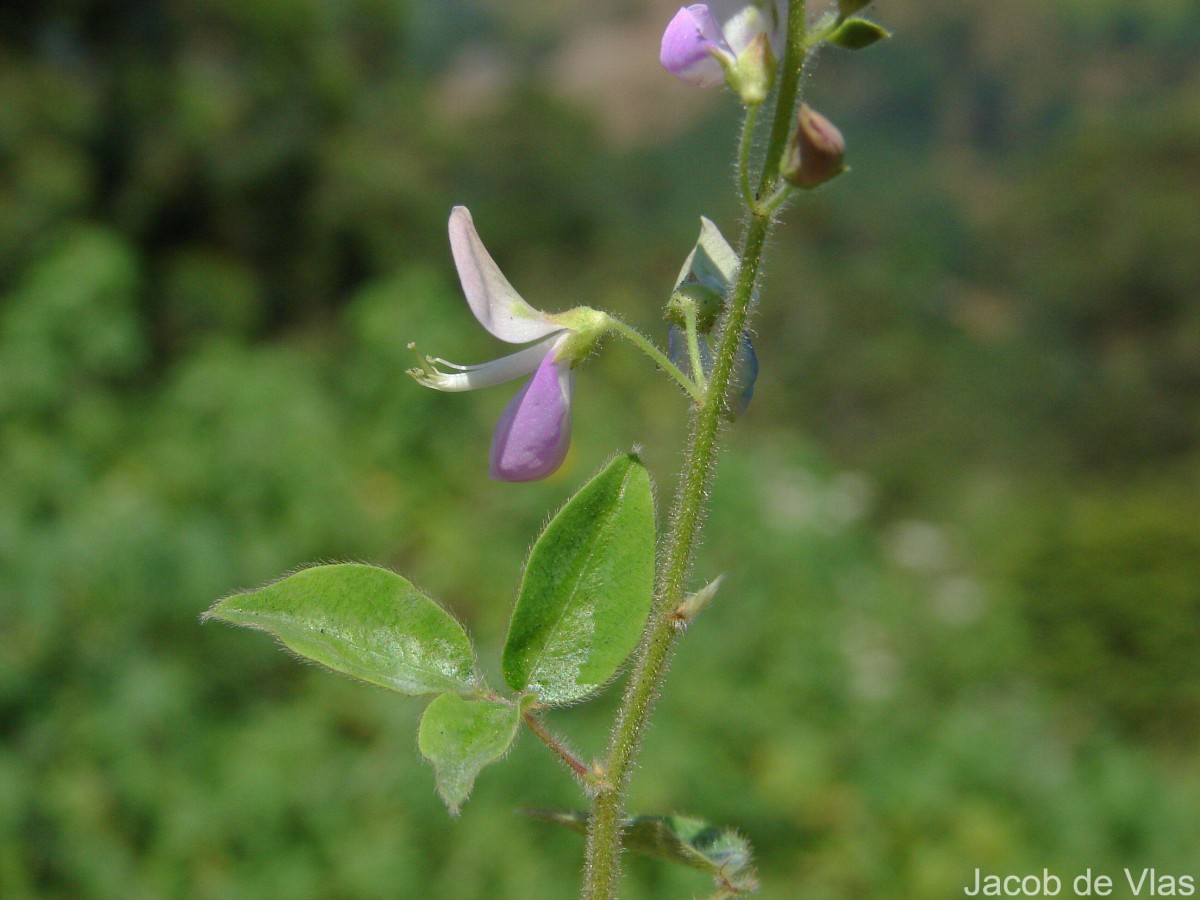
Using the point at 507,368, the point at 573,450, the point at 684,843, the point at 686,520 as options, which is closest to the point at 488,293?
the point at 507,368

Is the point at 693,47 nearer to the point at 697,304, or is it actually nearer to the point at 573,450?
the point at 697,304

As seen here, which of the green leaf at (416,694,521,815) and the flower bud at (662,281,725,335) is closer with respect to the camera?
the green leaf at (416,694,521,815)

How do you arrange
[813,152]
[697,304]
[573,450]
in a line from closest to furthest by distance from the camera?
[813,152] → [697,304] → [573,450]

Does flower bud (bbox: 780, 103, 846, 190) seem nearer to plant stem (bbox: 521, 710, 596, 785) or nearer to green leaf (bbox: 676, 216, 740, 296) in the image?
green leaf (bbox: 676, 216, 740, 296)

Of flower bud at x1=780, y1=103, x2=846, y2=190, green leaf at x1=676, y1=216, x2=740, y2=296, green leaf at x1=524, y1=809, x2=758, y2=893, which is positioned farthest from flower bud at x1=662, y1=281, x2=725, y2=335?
green leaf at x1=524, y1=809, x2=758, y2=893

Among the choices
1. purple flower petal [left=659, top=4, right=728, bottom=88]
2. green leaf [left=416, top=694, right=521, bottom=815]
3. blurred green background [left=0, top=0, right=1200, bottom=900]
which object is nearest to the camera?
green leaf [left=416, top=694, right=521, bottom=815]

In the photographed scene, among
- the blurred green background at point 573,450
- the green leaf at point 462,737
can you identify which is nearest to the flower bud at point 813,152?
the blurred green background at point 573,450

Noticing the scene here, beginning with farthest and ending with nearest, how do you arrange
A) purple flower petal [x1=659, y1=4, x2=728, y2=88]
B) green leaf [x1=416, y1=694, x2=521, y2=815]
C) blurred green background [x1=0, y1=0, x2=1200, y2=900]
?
1. blurred green background [x1=0, y1=0, x2=1200, y2=900]
2. purple flower petal [x1=659, y1=4, x2=728, y2=88]
3. green leaf [x1=416, y1=694, x2=521, y2=815]

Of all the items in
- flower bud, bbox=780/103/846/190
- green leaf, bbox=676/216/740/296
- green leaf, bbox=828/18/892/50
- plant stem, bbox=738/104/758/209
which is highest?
green leaf, bbox=828/18/892/50
